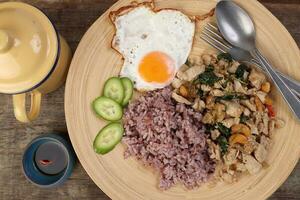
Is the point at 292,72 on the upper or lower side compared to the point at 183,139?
upper

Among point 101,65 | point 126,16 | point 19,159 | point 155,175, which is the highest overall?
point 126,16

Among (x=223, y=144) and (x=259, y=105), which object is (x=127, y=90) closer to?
(x=223, y=144)

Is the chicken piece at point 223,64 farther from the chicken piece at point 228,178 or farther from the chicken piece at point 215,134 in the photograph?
the chicken piece at point 228,178

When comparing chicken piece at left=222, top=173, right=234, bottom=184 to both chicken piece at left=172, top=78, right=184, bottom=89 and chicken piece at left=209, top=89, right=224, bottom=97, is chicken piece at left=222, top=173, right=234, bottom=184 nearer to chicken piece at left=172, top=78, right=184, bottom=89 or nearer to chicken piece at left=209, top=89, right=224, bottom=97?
chicken piece at left=209, top=89, right=224, bottom=97

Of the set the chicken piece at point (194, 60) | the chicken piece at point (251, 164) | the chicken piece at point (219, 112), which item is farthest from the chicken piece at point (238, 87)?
the chicken piece at point (251, 164)

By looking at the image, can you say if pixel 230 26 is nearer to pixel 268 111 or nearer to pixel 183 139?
pixel 268 111

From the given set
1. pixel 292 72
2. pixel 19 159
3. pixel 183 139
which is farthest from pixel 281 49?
pixel 19 159

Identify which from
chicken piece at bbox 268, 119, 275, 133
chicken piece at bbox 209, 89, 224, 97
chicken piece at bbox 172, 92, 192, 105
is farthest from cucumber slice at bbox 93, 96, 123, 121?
chicken piece at bbox 268, 119, 275, 133
